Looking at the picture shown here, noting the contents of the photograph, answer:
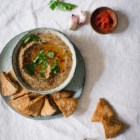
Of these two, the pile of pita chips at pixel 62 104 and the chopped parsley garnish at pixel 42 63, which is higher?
the chopped parsley garnish at pixel 42 63

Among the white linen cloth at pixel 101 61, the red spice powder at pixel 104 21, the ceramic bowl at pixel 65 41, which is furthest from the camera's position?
the white linen cloth at pixel 101 61

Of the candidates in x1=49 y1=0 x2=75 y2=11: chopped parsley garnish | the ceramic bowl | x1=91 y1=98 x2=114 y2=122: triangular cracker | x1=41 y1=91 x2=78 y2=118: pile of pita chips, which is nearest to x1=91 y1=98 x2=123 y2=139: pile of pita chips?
x1=91 y1=98 x2=114 y2=122: triangular cracker

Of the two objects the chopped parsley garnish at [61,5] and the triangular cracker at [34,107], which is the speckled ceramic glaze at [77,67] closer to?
the triangular cracker at [34,107]

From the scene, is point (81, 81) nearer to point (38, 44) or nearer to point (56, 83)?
point (56, 83)

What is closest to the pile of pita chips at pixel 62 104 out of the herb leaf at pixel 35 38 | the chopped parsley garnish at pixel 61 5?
the herb leaf at pixel 35 38

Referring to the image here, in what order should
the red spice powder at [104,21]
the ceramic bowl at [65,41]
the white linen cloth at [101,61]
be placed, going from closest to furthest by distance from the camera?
the ceramic bowl at [65,41]
the red spice powder at [104,21]
the white linen cloth at [101,61]

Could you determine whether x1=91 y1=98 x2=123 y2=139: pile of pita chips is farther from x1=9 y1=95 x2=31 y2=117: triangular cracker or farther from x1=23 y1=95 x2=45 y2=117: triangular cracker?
x1=9 y1=95 x2=31 y2=117: triangular cracker
